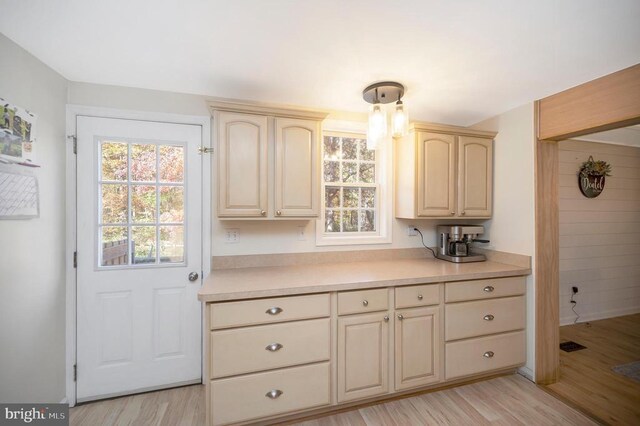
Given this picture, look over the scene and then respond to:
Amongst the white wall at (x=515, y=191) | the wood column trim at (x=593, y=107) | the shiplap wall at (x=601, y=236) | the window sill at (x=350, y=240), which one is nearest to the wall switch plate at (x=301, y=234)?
the window sill at (x=350, y=240)

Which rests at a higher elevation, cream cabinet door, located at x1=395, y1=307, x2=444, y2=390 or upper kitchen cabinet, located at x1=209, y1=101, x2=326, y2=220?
upper kitchen cabinet, located at x1=209, y1=101, x2=326, y2=220

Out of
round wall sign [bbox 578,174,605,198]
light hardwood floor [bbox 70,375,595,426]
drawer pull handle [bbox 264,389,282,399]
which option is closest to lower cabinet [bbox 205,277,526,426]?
drawer pull handle [bbox 264,389,282,399]

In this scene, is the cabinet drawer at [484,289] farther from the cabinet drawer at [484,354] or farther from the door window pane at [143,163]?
the door window pane at [143,163]

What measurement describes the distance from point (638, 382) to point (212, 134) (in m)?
3.96

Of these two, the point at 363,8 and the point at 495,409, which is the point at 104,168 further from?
the point at 495,409

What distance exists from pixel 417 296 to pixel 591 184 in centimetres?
310

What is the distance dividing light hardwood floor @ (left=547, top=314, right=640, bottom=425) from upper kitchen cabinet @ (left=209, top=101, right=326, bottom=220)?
7.92ft

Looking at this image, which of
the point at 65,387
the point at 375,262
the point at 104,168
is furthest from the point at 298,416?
the point at 104,168

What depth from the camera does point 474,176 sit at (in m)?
2.49

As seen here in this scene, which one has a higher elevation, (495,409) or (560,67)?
(560,67)

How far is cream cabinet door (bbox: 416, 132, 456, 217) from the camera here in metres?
2.37

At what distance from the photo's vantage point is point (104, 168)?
6.34 feet

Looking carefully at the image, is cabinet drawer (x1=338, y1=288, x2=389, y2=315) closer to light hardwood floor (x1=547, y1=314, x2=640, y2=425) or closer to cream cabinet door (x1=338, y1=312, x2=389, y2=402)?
cream cabinet door (x1=338, y1=312, x2=389, y2=402)

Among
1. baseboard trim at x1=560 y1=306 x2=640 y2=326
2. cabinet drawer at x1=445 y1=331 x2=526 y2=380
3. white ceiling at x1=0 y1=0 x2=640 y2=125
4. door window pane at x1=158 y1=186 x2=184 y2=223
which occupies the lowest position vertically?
baseboard trim at x1=560 y1=306 x2=640 y2=326
